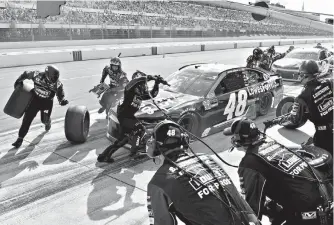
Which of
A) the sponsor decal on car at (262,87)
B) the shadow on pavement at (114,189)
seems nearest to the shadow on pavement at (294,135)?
the sponsor decal on car at (262,87)

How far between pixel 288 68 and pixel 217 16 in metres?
41.4

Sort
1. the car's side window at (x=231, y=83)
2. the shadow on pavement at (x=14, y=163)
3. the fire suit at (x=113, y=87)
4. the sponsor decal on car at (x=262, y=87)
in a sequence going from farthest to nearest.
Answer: the fire suit at (x=113, y=87) → the sponsor decal on car at (x=262, y=87) → the car's side window at (x=231, y=83) → the shadow on pavement at (x=14, y=163)

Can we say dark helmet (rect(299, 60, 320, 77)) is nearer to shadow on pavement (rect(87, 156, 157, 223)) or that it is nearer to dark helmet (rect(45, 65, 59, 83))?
shadow on pavement (rect(87, 156, 157, 223))

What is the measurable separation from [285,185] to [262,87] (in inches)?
225

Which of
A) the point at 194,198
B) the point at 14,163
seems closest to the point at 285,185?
the point at 194,198

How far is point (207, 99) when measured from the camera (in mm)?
6891

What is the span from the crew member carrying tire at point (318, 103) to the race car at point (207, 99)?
2.24m

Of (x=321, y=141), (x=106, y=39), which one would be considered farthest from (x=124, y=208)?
(x=106, y=39)

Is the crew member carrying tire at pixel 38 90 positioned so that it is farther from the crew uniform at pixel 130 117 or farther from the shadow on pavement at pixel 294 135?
the shadow on pavement at pixel 294 135

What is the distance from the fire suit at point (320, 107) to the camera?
4.62 m

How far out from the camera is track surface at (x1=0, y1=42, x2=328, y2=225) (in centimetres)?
441

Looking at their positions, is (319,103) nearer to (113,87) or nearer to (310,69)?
(310,69)

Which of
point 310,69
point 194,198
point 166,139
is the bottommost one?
point 194,198

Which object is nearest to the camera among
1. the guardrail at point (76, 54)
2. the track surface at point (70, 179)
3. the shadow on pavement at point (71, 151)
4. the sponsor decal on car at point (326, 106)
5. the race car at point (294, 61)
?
the track surface at point (70, 179)
